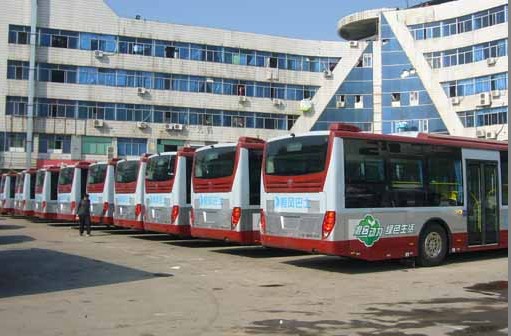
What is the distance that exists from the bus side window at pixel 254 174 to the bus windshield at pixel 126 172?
22.7 feet

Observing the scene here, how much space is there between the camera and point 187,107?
201 ft

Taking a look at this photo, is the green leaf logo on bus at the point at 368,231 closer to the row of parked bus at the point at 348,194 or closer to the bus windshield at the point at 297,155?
the row of parked bus at the point at 348,194

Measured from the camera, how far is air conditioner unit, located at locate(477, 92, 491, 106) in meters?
54.5

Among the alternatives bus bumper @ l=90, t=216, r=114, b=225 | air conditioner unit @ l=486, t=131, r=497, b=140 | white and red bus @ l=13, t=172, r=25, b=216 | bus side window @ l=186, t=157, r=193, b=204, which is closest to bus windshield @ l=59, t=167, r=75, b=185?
bus bumper @ l=90, t=216, r=114, b=225

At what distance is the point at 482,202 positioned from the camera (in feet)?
50.2

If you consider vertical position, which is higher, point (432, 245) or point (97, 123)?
point (97, 123)

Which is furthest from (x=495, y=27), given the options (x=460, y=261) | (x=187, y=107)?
(x=460, y=261)

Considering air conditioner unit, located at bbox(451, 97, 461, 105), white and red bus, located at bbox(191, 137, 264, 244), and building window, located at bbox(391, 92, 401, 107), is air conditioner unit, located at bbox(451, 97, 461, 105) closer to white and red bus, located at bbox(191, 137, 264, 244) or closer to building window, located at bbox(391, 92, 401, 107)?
building window, located at bbox(391, 92, 401, 107)

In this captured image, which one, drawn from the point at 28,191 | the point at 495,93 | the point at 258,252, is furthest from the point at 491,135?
the point at 258,252

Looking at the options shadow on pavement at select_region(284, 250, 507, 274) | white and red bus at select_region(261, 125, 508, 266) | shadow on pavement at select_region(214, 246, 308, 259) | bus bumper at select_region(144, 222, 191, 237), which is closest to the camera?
white and red bus at select_region(261, 125, 508, 266)

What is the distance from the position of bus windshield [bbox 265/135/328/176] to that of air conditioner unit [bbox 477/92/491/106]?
147 ft

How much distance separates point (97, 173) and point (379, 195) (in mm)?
15499

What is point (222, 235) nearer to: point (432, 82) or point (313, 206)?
point (313, 206)

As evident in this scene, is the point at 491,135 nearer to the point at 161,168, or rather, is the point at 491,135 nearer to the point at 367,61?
the point at 367,61
